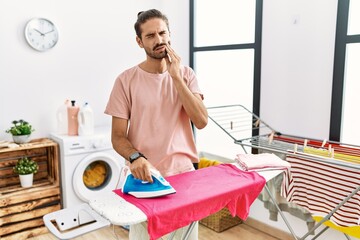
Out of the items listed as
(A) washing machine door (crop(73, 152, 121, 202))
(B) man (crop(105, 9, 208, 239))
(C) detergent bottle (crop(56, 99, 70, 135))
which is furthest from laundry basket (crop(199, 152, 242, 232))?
(B) man (crop(105, 9, 208, 239))

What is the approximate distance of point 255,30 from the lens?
2.80 meters

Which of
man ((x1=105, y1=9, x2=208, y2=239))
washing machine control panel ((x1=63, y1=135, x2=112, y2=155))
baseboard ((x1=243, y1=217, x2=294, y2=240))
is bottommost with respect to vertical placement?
baseboard ((x1=243, y1=217, x2=294, y2=240))

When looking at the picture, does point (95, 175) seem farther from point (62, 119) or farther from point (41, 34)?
point (41, 34)

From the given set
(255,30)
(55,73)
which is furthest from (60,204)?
(255,30)

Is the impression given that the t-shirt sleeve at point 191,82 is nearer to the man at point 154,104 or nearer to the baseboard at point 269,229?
the man at point 154,104

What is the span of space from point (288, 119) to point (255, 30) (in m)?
0.79

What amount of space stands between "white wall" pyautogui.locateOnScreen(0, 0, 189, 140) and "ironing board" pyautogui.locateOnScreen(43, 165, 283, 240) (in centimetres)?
201

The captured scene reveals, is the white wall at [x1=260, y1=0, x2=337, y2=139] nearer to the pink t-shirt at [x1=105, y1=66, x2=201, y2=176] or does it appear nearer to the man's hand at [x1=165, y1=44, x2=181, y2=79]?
the pink t-shirt at [x1=105, y1=66, x2=201, y2=176]

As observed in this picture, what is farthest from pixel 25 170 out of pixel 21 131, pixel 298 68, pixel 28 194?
pixel 298 68

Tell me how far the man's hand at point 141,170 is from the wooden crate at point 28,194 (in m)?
1.77

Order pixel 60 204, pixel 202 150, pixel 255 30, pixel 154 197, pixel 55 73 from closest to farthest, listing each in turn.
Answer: pixel 154 197 → pixel 255 30 → pixel 60 204 → pixel 55 73 → pixel 202 150

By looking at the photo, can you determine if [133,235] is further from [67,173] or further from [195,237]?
[67,173]

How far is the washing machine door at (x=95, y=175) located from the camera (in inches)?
116

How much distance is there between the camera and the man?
1.52 metres
